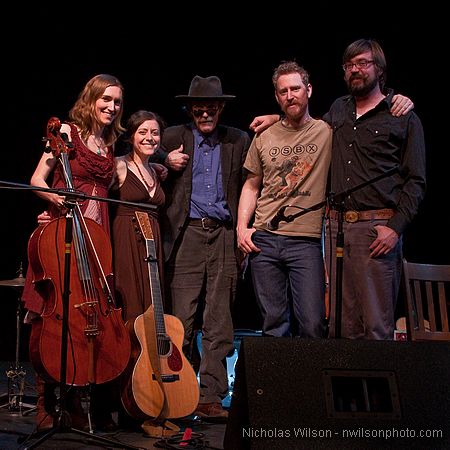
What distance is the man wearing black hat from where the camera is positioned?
149 inches

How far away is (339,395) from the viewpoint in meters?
2.25

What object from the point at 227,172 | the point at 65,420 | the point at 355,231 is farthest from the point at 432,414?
the point at 227,172

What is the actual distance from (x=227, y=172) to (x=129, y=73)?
247cm

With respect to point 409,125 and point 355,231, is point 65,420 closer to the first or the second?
point 355,231

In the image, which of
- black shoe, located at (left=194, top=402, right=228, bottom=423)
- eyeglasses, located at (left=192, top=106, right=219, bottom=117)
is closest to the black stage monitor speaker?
black shoe, located at (left=194, top=402, right=228, bottom=423)

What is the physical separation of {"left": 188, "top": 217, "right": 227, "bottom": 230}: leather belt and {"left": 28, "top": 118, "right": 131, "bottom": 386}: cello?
2.24 ft

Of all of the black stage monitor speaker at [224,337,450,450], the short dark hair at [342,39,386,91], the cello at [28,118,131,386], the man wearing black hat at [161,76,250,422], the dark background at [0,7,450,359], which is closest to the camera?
the black stage monitor speaker at [224,337,450,450]

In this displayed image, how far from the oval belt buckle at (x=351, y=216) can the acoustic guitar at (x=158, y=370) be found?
1.00 meters

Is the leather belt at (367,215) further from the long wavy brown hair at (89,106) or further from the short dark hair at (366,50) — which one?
the long wavy brown hair at (89,106)

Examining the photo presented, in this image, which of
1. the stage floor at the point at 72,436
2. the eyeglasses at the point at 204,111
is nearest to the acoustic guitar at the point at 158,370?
the stage floor at the point at 72,436

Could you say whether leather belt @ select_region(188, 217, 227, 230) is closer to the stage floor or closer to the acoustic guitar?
the acoustic guitar

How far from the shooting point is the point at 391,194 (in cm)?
A: 318

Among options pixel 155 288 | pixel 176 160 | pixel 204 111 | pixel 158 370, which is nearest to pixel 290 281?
pixel 155 288

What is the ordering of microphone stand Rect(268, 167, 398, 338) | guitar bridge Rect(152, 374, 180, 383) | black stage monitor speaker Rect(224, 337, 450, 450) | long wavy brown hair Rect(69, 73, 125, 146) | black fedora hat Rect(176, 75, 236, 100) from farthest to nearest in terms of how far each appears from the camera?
black fedora hat Rect(176, 75, 236, 100) < long wavy brown hair Rect(69, 73, 125, 146) < guitar bridge Rect(152, 374, 180, 383) < microphone stand Rect(268, 167, 398, 338) < black stage monitor speaker Rect(224, 337, 450, 450)
